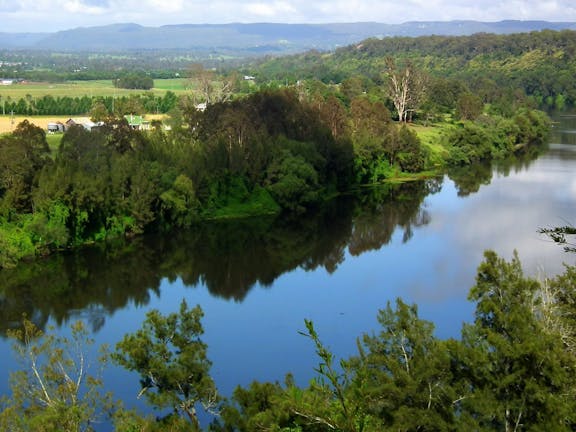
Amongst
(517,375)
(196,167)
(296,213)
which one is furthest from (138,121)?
(517,375)

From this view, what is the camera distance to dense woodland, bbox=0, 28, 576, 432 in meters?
8.34

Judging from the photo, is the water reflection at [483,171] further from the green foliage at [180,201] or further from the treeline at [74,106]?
the treeline at [74,106]

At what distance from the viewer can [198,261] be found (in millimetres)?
22359

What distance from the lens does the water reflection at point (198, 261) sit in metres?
18.9

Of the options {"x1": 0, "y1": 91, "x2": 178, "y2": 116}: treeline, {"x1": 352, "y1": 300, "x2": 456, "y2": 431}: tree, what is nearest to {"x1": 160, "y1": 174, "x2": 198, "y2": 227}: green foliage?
{"x1": 352, "y1": 300, "x2": 456, "y2": 431}: tree

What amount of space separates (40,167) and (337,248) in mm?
9517

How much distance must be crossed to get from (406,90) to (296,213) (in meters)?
22.6

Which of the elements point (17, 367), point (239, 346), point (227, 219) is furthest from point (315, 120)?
point (17, 367)

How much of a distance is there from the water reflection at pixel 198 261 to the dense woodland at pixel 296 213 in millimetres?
1059

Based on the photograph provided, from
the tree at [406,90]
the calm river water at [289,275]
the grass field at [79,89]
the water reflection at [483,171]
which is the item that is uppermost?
the tree at [406,90]

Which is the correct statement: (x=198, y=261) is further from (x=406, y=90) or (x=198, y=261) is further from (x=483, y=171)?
(x=406, y=90)

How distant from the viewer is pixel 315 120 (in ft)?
108

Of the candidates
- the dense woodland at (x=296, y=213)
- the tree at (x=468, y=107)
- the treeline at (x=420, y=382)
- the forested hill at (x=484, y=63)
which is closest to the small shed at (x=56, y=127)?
the dense woodland at (x=296, y=213)

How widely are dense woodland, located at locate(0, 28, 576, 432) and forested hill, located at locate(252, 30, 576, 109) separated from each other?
1.10 m
